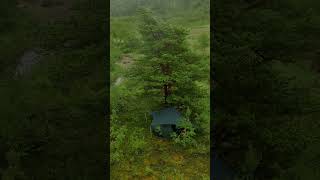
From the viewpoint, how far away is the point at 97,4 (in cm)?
641

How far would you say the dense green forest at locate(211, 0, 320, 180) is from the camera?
551cm

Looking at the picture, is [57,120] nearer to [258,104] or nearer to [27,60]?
[27,60]

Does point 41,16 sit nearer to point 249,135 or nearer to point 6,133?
point 6,133

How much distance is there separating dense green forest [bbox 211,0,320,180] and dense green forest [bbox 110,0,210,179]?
Result: 0.32 m

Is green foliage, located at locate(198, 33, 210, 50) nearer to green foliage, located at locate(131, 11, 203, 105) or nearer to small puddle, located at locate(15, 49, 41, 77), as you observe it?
green foliage, located at locate(131, 11, 203, 105)

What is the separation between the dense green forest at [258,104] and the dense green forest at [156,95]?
0.32 meters

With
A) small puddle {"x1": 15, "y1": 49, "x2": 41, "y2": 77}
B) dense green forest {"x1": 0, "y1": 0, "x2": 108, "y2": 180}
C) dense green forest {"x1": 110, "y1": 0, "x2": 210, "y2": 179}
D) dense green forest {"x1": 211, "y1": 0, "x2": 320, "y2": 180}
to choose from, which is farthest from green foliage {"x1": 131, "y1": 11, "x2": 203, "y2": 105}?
small puddle {"x1": 15, "y1": 49, "x2": 41, "y2": 77}

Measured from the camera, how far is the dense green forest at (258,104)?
5.51 m

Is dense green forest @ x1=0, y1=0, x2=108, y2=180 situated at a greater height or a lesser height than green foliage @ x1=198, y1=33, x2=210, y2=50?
lesser

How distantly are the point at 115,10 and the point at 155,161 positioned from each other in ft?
9.62

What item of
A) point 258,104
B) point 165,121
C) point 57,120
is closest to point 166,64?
point 165,121

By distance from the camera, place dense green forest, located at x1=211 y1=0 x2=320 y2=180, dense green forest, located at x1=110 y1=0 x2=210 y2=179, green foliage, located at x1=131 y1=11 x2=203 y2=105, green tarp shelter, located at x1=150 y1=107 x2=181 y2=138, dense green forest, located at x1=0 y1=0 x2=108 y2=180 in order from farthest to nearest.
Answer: green tarp shelter, located at x1=150 y1=107 x2=181 y2=138 < green foliage, located at x1=131 y1=11 x2=203 y2=105 < dense green forest, located at x1=110 y1=0 x2=210 y2=179 < dense green forest, located at x1=211 y1=0 x2=320 y2=180 < dense green forest, located at x1=0 y1=0 x2=108 y2=180

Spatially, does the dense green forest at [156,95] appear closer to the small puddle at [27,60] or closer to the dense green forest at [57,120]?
the dense green forest at [57,120]

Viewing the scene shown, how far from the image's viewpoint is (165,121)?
6195mm
